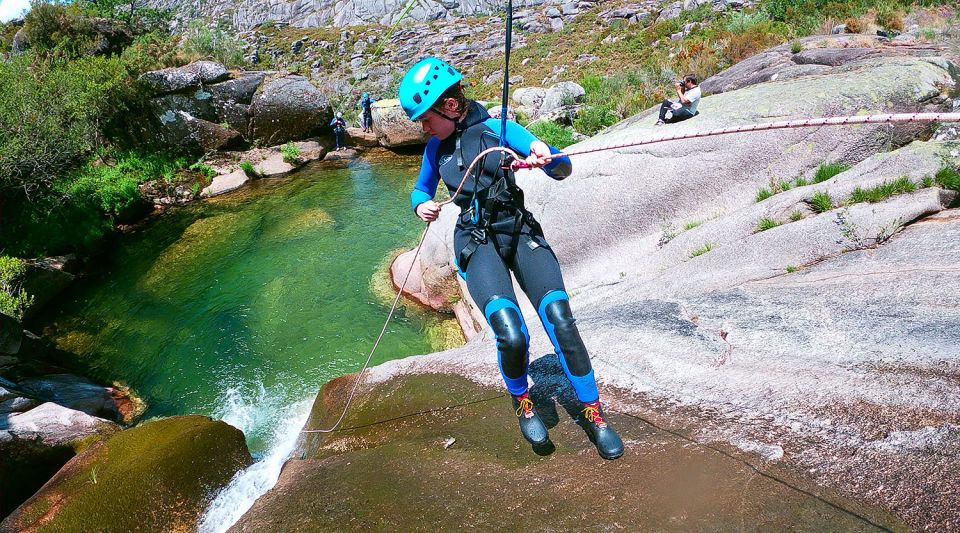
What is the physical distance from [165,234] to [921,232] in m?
17.5

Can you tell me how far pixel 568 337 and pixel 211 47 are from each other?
2652cm

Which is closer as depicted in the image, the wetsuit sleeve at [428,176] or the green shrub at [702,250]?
the wetsuit sleeve at [428,176]

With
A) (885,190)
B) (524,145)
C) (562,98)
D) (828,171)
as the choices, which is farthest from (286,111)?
(885,190)

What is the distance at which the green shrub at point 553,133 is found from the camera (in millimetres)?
15000

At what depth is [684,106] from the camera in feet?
32.3

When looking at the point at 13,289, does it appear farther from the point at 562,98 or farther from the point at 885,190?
the point at 562,98

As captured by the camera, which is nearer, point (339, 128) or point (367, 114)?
point (339, 128)

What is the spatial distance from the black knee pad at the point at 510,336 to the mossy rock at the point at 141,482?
121 inches

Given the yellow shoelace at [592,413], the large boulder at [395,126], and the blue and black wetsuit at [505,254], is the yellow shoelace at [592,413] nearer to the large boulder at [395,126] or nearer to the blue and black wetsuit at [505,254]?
the blue and black wetsuit at [505,254]

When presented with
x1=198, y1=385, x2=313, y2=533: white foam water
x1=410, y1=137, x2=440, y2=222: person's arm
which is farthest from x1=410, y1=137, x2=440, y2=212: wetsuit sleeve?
x1=198, y1=385, x2=313, y2=533: white foam water

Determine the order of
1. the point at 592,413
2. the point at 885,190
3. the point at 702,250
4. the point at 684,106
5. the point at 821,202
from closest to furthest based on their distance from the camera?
1. the point at 592,413
2. the point at 885,190
3. the point at 821,202
4. the point at 702,250
5. the point at 684,106

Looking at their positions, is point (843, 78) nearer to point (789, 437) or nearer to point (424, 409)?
point (789, 437)

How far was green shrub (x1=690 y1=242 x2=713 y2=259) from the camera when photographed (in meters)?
6.72

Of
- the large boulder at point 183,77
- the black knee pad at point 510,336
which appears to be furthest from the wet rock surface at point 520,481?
the large boulder at point 183,77
